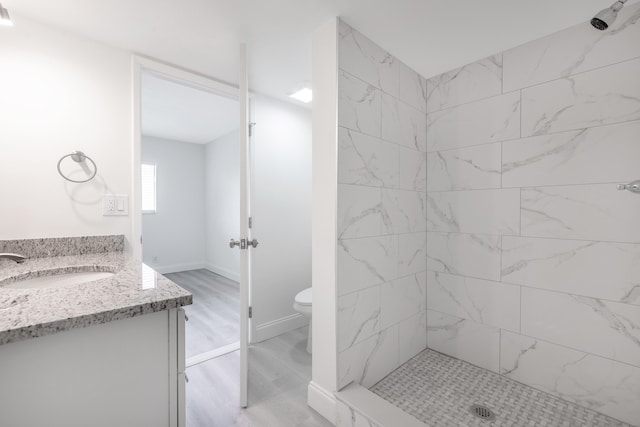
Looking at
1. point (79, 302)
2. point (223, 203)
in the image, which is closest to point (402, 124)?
point (79, 302)

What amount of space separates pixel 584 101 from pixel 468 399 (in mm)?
1730

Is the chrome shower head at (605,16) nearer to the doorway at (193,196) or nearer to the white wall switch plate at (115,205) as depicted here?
the white wall switch plate at (115,205)

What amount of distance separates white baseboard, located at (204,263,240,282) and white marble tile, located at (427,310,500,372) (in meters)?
3.04

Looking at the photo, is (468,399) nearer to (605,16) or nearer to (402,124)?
(402,124)

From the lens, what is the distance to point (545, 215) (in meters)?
1.68

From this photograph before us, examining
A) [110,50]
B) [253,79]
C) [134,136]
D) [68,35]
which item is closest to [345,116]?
[253,79]

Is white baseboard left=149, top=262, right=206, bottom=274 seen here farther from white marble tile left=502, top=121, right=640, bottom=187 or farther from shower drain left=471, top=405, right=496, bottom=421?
white marble tile left=502, top=121, right=640, bottom=187

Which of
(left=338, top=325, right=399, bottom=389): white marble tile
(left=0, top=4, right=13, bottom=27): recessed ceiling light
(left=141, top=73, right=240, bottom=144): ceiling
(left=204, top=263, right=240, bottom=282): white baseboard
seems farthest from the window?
(left=338, top=325, right=399, bottom=389): white marble tile

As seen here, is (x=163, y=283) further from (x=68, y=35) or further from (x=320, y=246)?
(x=68, y=35)

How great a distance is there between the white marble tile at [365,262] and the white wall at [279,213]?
3.68 ft

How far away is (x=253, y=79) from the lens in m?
2.28

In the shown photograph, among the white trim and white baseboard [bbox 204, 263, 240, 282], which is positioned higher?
white baseboard [bbox 204, 263, 240, 282]

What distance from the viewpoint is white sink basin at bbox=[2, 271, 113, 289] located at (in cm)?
118

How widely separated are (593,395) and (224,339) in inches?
97.4
